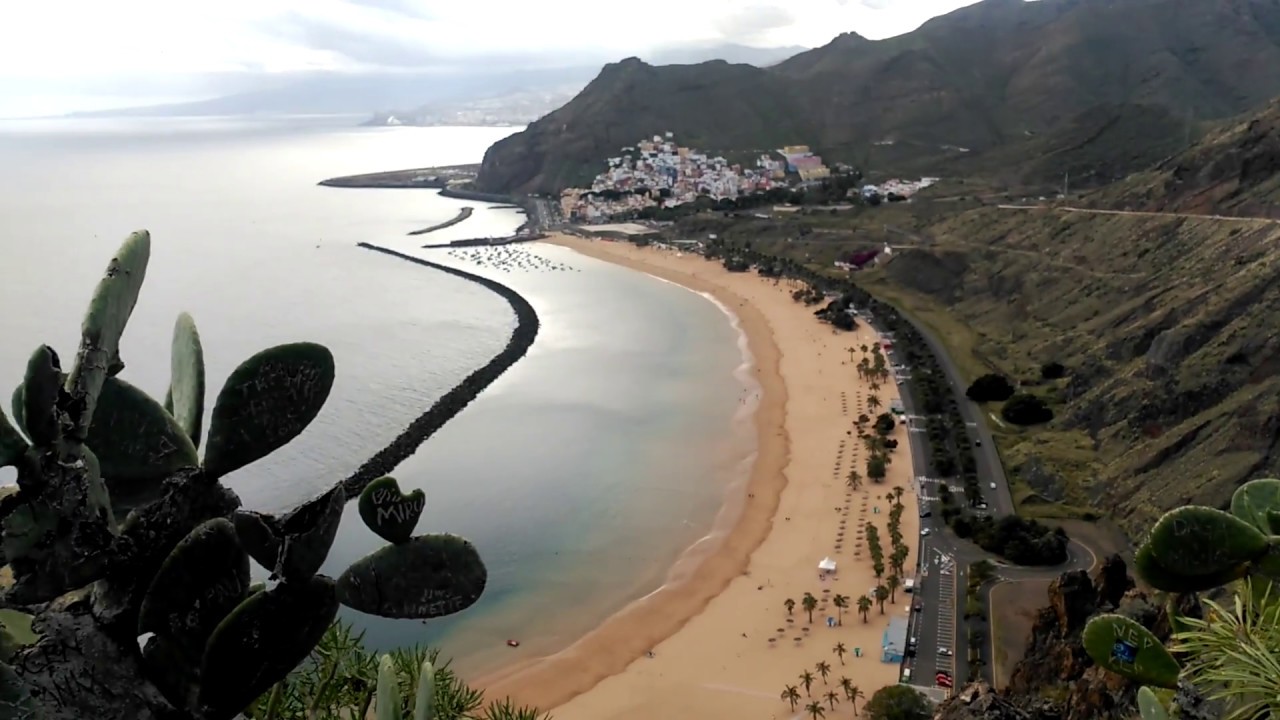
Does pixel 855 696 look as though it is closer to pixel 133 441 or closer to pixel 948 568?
pixel 948 568

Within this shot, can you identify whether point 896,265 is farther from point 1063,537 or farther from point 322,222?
point 322,222

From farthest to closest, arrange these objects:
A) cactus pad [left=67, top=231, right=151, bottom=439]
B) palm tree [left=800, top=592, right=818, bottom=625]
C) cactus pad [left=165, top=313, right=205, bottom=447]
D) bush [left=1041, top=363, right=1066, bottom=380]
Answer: bush [left=1041, top=363, right=1066, bottom=380], palm tree [left=800, top=592, right=818, bottom=625], cactus pad [left=165, top=313, right=205, bottom=447], cactus pad [left=67, top=231, right=151, bottom=439]

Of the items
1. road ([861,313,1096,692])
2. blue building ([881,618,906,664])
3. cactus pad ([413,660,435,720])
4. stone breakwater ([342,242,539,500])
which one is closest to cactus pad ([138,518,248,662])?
cactus pad ([413,660,435,720])

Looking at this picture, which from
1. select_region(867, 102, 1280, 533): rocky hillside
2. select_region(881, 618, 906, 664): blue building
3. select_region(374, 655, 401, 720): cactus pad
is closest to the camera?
select_region(374, 655, 401, 720): cactus pad

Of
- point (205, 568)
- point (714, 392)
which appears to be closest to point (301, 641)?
point (205, 568)

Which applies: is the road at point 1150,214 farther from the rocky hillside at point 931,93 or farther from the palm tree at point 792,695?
the rocky hillside at point 931,93

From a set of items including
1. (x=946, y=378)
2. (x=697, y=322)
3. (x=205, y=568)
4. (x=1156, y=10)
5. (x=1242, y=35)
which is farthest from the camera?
(x=1156, y=10)

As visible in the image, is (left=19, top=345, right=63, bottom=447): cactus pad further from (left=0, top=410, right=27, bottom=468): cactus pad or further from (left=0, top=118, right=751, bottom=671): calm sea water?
(left=0, top=118, right=751, bottom=671): calm sea water
